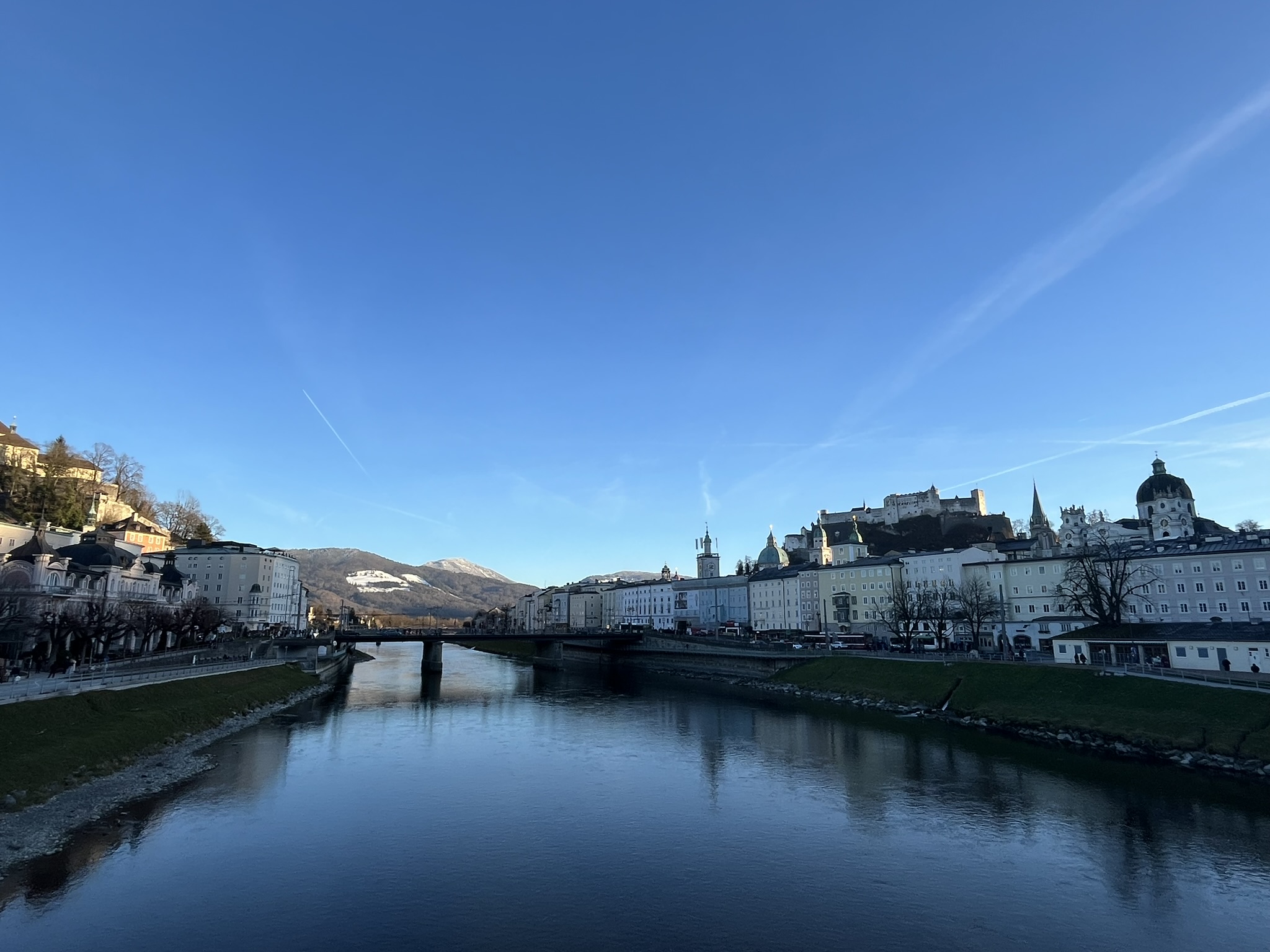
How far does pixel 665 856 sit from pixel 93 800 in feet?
83.6

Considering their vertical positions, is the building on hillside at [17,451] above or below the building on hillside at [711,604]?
above

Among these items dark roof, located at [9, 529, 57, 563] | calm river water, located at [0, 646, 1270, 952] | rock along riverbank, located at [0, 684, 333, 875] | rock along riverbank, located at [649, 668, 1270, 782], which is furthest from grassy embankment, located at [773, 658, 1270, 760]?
dark roof, located at [9, 529, 57, 563]

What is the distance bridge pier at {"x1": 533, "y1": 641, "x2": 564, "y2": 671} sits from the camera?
5425 inches

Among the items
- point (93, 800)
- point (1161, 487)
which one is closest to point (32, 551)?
point (93, 800)

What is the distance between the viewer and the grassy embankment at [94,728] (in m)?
32.7

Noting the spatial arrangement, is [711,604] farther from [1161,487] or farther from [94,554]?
[94,554]

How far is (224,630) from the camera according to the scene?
112 metres

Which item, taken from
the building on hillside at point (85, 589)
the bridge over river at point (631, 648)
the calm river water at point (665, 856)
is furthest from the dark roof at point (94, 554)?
the calm river water at point (665, 856)

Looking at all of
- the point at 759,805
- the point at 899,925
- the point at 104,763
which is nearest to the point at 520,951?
the point at 899,925

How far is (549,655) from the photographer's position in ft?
476

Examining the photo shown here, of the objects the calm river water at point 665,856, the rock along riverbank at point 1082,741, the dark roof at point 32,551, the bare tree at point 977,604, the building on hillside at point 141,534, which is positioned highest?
the building on hillside at point 141,534

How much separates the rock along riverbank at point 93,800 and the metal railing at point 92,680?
20.3 ft

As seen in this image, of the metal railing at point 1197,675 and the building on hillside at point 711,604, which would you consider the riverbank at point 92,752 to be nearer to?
the metal railing at point 1197,675

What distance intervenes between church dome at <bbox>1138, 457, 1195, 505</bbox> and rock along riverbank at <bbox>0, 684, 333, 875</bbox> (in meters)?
117
